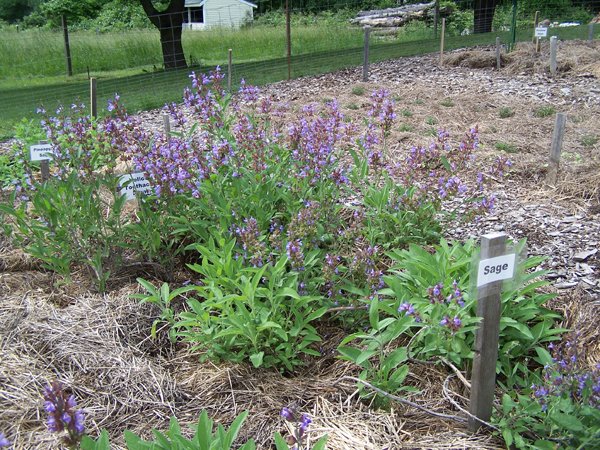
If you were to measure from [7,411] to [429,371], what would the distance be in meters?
1.91

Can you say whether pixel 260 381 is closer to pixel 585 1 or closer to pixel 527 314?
pixel 527 314

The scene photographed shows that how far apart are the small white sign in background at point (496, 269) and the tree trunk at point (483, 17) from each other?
2321cm

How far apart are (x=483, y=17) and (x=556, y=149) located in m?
21.6

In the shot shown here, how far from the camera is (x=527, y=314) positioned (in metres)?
2.83

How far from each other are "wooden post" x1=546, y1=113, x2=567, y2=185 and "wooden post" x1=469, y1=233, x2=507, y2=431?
3328 mm

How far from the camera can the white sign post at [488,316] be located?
6.96 feet

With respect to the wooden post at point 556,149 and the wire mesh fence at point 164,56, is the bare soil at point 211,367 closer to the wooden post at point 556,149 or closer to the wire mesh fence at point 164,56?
the wooden post at point 556,149

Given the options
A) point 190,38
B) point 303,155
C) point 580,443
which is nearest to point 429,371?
point 580,443

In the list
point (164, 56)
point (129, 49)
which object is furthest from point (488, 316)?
point (129, 49)

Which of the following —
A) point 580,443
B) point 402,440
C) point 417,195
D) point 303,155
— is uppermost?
point 303,155

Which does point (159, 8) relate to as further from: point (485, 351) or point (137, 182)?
point (485, 351)

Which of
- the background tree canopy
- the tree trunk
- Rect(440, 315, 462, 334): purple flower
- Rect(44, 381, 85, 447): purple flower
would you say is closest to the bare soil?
Rect(440, 315, 462, 334): purple flower

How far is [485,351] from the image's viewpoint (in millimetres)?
2363

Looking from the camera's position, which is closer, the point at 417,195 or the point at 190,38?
the point at 417,195
